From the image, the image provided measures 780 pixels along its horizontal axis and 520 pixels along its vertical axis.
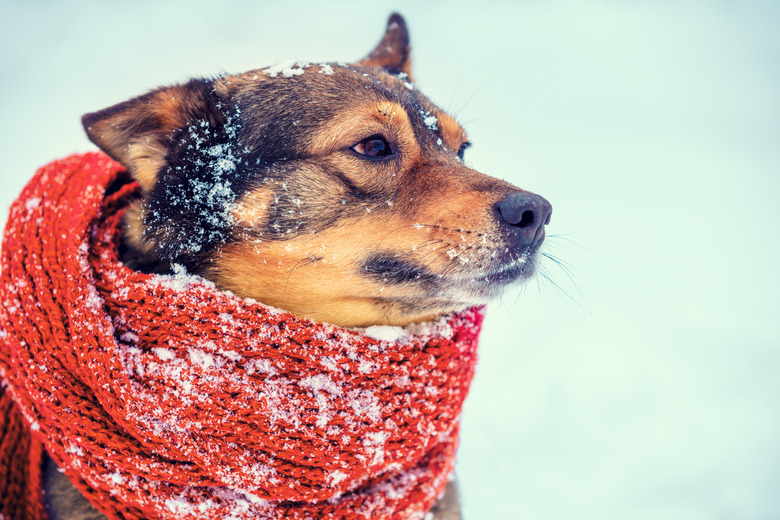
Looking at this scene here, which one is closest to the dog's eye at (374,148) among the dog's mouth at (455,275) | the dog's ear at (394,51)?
the dog's mouth at (455,275)

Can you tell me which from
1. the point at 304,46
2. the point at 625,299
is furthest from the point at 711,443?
the point at 304,46

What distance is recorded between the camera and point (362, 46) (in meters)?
5.29

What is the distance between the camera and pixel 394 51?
9.89ft

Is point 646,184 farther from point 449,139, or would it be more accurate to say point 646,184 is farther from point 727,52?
point 449,139

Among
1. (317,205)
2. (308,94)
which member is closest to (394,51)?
(308,94)

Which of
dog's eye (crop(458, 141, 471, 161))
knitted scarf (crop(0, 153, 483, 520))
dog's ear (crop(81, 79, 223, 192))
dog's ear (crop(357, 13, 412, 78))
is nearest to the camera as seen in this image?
knitted scarf (crop(0, 153, 483, 520))

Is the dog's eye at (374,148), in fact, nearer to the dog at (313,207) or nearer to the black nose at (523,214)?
the dog at (313,207)

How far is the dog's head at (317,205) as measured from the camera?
185 cm

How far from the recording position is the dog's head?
6.08 feet

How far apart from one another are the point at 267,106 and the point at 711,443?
3.48 m

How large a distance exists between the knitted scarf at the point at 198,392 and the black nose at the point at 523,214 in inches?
20.2

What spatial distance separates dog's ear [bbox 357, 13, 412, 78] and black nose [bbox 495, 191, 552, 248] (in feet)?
4.81

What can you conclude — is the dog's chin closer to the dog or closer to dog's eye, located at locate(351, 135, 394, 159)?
the dog

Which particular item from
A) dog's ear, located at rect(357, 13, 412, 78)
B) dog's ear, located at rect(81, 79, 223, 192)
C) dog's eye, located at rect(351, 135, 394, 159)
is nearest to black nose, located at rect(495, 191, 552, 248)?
dog's eye, located at rect(351, 135, 394, 159)
